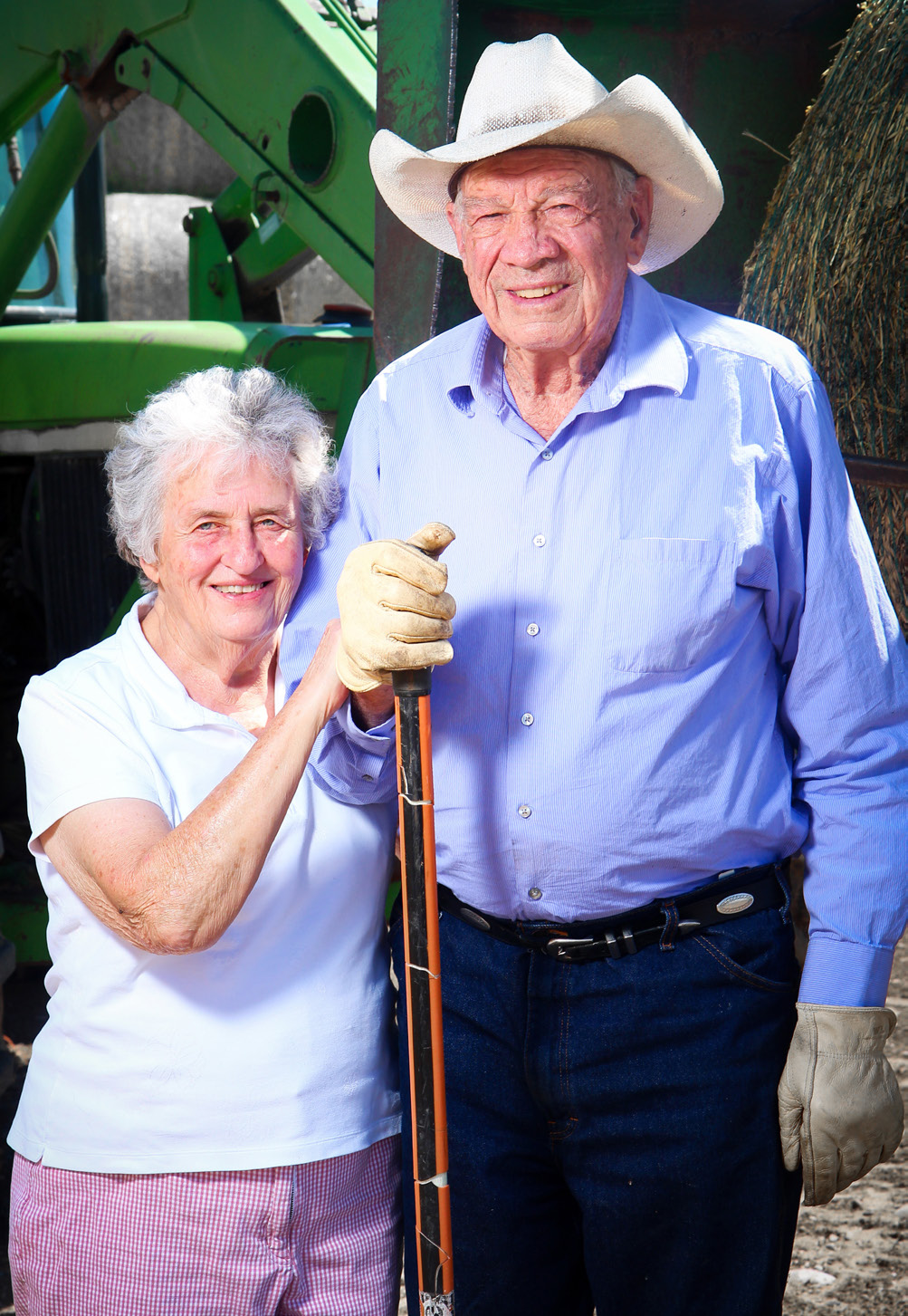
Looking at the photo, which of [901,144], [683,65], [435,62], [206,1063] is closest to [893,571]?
[901,144]

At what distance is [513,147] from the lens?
175 centimetres

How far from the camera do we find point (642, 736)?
5.59 ft

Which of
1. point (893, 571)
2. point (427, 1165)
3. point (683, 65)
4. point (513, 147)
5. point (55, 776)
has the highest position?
point (683, 65)

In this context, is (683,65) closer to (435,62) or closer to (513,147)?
(435,62)

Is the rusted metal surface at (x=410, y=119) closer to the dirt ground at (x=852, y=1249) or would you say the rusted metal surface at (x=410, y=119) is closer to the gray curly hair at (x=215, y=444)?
the gray curly hair at (x=215, y=444)

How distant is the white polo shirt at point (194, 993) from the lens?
1737 mm

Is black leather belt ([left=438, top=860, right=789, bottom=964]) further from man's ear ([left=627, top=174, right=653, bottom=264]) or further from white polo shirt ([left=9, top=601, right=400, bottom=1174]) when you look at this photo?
man's ear ([left=627, top=174, right=653, bottom=264])

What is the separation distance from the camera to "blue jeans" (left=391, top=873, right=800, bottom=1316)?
1.75 meters

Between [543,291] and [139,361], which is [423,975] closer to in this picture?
[543,291]

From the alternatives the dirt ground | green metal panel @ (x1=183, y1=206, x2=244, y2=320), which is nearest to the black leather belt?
the dirt ground

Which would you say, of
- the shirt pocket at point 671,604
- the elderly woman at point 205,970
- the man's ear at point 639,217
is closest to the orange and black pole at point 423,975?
the elderly woman at point 205,970

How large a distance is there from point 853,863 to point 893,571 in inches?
49.3

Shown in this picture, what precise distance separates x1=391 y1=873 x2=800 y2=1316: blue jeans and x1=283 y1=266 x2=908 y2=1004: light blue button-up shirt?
0.30 feet

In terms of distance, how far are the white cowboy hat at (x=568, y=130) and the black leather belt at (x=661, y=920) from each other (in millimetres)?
931
